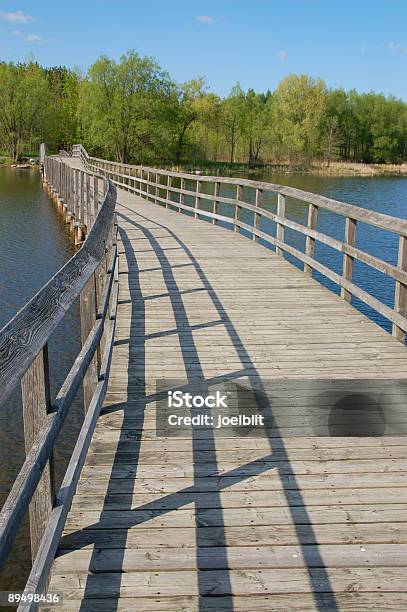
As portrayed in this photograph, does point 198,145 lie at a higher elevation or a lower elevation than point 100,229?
higher

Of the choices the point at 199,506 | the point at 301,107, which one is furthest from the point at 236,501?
the point at 301,107

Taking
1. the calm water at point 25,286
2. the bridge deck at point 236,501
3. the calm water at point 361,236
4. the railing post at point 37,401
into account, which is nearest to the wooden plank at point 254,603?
the bridge deck at point 236,501

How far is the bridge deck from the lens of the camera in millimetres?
2816

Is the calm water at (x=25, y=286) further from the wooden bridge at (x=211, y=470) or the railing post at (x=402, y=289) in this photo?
the railing post at (x=402, y=289)

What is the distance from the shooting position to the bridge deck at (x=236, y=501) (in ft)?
9.24

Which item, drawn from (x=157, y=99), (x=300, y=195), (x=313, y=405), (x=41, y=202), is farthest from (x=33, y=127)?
(x=313, y=405)

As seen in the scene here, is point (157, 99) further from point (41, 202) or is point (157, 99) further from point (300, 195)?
point (300, 195)

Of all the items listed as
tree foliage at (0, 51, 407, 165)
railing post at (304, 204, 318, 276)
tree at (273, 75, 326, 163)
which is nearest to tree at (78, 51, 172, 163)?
tree foliage at (0, 51, 407, 165)

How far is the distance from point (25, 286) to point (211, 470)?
11106mm

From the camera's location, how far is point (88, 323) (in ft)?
14.6

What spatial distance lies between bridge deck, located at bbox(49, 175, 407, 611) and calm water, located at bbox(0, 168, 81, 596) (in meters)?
1.21

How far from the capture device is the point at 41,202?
109 ft

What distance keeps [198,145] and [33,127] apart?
66.8ft

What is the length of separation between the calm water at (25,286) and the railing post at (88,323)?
4.30 ft
